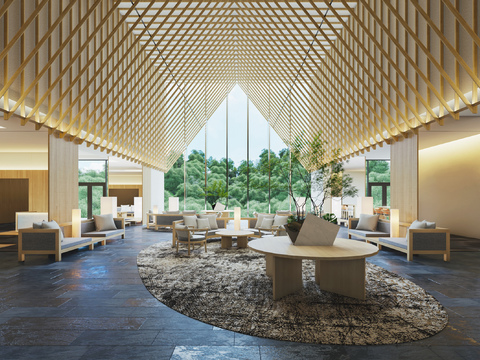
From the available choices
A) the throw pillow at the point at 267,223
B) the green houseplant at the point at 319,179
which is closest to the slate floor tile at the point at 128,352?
the green houseplant at the point at 319,179

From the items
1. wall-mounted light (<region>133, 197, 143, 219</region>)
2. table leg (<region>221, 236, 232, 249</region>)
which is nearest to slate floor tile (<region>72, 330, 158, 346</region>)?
table leg (<region>221, 236, 232, 249</region>)

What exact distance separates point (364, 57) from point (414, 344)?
941 centimetres

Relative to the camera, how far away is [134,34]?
11219 millimetres

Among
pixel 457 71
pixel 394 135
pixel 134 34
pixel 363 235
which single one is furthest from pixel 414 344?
pixel 134 34

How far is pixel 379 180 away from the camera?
1698cm

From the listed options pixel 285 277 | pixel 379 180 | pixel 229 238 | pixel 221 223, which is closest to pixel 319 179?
pixel 285 277

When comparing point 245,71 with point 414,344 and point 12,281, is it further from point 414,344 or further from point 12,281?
point 414,344

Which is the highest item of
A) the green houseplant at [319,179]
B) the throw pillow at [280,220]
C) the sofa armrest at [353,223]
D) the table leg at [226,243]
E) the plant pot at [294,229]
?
the green houseplant at [319,179]

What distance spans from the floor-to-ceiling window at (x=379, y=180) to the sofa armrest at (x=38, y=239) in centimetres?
1279

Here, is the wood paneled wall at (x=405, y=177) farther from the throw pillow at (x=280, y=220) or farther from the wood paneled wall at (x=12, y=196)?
the wood paneled wall at (x=12, y=196)

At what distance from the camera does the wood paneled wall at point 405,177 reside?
8781 mm

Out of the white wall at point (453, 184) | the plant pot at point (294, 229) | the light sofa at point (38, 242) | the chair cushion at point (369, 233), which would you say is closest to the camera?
the plant pot at point (294, 229)

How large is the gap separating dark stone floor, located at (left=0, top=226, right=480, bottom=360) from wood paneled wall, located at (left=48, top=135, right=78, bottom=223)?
3.09 metres

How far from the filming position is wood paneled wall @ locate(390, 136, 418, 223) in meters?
8.78
